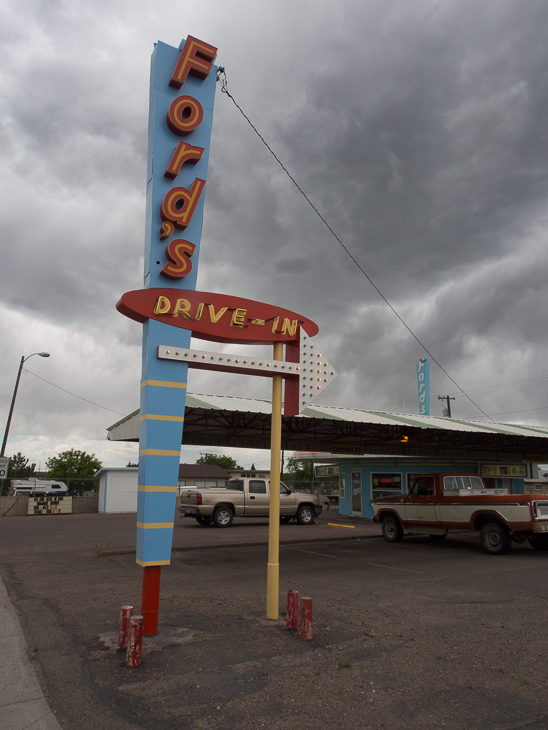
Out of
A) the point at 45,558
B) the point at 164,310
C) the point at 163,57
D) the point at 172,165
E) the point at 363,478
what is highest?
the point at 163,57

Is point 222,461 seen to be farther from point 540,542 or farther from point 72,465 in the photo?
point 540,542

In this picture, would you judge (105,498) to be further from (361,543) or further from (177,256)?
(177,256)

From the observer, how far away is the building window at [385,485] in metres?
24.4

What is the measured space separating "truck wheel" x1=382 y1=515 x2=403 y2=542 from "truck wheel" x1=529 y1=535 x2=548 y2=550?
12.5ft

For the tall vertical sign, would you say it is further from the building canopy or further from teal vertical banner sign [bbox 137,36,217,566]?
the building canopy

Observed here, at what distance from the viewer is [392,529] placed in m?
15.9

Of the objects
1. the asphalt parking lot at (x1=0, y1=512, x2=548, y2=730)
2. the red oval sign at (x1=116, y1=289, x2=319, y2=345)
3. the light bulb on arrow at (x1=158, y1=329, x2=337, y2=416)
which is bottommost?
the asphalt parking lot at (x1=0, y1=512, x2=548, y2=730)

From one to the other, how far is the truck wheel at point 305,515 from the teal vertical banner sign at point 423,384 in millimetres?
19603

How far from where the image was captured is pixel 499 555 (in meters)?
12.6

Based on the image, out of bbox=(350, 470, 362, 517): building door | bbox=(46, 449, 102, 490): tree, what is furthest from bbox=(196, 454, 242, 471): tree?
bbox=(350, 470, 362, 517): building door

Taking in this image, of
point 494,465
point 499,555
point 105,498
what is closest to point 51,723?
point 499,555

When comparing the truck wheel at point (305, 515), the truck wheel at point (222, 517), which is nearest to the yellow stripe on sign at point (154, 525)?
the truck wheel at point (222, 517)

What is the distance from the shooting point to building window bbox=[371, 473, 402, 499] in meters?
24.4

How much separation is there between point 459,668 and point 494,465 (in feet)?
79.0
